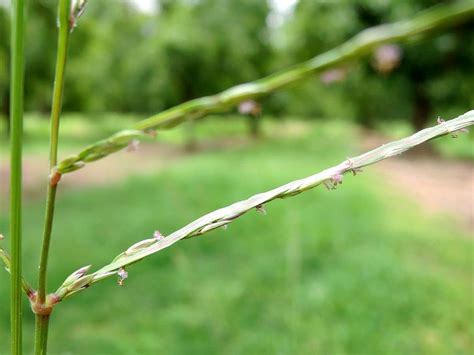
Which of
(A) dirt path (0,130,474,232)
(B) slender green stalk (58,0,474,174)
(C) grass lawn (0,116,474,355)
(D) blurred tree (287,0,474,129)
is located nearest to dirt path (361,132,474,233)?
(A) dirt path (0,130,474,232)

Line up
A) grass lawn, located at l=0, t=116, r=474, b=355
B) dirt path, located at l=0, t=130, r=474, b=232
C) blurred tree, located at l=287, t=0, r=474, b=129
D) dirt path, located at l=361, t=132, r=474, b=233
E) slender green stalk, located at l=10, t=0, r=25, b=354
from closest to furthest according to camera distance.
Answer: slender green stalk, located at l=10, t=0, r=25, b=354 → grass lawn, located at l=0, t=116, r=474, b=355 → dirt path, located at l=361, t=132, r=474, b=233 → dirt path, located at l=0, t=130, r=474, b=232 → blurred tree, located at l=287, t=0, r=474, b=129

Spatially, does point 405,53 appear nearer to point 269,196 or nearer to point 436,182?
point 436,182

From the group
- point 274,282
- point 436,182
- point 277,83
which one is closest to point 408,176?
point 436,182

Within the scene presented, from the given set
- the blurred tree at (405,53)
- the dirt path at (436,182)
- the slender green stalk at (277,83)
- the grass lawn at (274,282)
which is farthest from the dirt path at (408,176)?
the slender green stalk at (277,83)

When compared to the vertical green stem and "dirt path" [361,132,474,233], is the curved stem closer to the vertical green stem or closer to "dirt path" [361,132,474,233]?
the vertical green stem

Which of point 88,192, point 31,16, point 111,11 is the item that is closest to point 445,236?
point 88,192

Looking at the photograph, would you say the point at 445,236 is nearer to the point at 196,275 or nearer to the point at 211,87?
the point at 196,275

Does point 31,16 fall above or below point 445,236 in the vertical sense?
above
